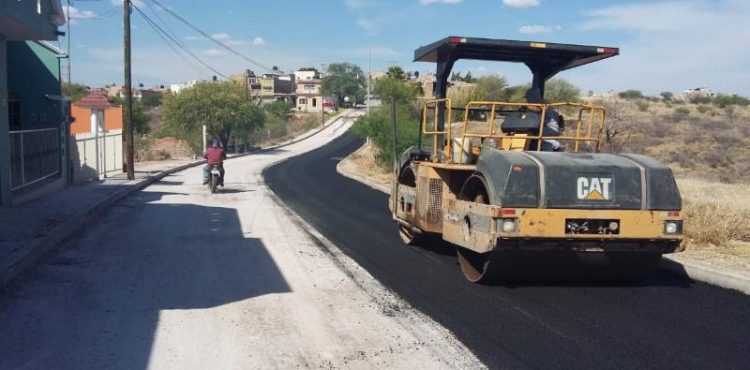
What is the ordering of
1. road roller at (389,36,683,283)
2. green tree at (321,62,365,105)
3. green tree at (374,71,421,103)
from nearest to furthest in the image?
1. road roller at (389,36,683,283)
2. green tree at (374,71,421,103)
3. green tree at (321,62,365,105)

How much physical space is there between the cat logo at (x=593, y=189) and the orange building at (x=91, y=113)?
20.8 meters

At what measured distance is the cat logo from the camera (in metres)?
7.64

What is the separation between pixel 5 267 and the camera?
824cm

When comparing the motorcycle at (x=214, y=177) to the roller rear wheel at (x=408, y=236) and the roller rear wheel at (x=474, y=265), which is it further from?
the roller rear wheel at (x=474, y=265)

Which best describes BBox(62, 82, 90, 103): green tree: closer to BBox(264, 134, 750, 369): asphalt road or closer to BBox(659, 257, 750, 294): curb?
BBox(264, 134, 750, 369): asphalt road

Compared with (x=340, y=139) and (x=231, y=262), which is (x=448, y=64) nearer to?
(x=231, y=262)

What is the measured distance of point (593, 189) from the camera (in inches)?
301

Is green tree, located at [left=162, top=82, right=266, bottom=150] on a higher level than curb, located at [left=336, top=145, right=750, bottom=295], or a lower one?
higher

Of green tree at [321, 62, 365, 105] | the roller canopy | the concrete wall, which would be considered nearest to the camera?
the roller canopy

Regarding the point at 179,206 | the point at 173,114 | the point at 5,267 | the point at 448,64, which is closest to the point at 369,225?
the point at 448,64

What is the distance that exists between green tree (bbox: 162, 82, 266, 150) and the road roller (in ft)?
138

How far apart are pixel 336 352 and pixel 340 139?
6615 cm

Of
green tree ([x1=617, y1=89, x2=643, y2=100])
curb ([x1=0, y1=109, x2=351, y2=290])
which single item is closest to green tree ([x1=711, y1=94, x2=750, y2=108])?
green tree ([x1=617, y1=89, x2=643, y2=100])

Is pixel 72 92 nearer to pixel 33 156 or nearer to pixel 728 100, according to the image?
pixel 33 156
